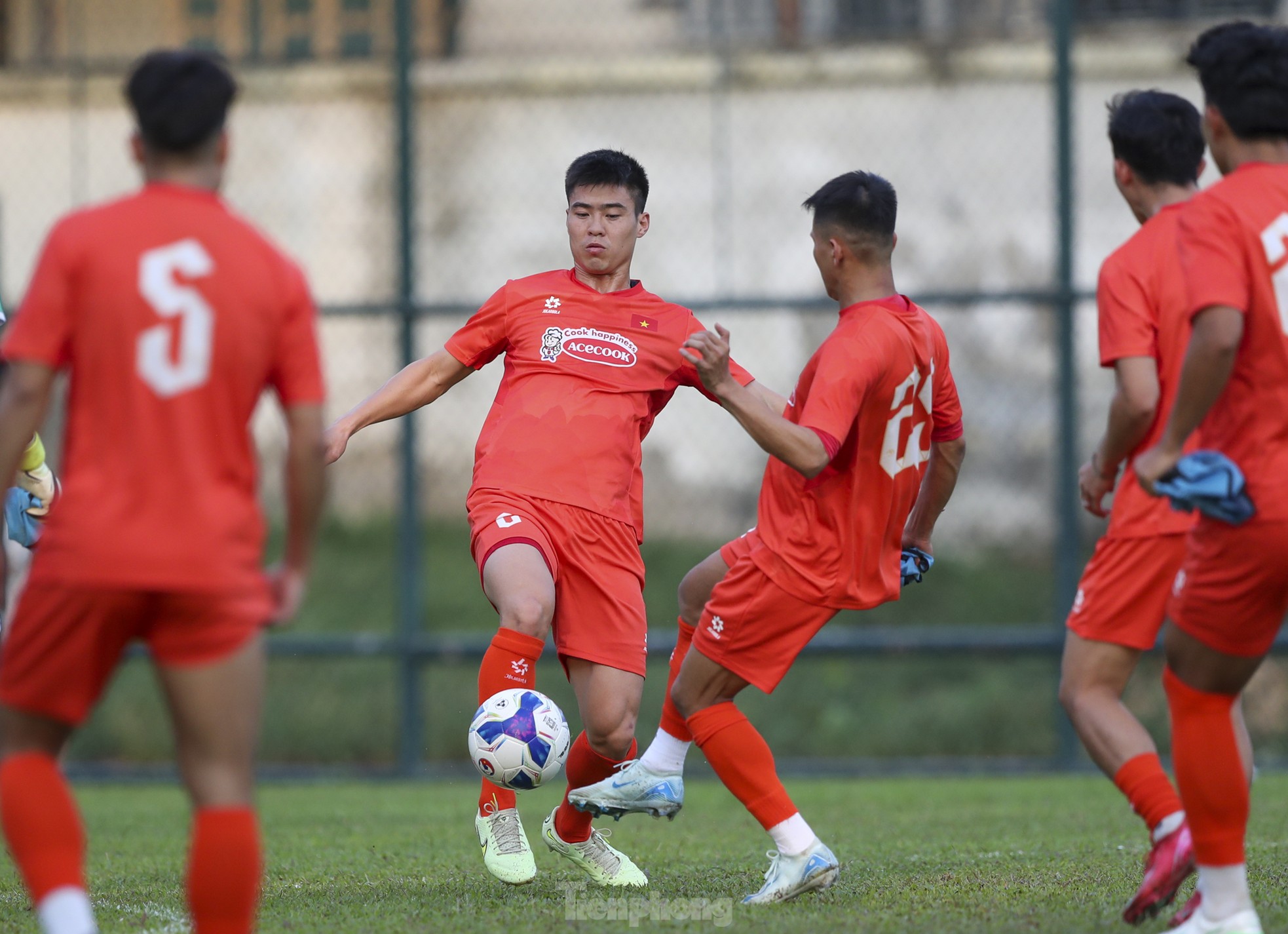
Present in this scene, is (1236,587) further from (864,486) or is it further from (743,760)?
(743,760)

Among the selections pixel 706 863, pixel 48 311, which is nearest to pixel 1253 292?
pixel 48 311

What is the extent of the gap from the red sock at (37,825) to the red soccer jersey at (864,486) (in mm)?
2098

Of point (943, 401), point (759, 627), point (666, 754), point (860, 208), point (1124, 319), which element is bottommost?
point (666, 754)

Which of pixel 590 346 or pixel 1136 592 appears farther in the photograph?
pixel 590 346

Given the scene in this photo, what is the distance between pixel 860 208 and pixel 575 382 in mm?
1146

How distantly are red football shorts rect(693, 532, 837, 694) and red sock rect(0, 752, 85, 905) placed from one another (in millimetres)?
1973

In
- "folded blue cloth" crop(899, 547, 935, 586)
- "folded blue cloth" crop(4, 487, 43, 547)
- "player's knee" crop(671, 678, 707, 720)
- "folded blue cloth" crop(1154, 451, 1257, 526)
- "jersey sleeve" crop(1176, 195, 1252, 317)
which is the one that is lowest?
"player's knee" crop(671, 678, 707, 720)

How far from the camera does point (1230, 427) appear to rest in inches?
132

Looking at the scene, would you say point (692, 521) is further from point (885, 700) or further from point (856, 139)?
point (856, 139)

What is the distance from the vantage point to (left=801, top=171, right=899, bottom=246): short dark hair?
4379 millimetres

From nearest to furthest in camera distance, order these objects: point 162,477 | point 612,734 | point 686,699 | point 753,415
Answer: point 162,477, point 753,415, point 686,699, point 612,734

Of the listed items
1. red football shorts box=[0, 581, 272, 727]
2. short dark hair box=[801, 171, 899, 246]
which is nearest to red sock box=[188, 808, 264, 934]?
red football shorts box=[0, 581, 272, 727]

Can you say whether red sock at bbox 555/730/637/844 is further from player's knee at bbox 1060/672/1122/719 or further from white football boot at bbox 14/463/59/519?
white football boot at bbox 14/463/59/519

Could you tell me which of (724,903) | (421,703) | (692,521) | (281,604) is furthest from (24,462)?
(692,521)
